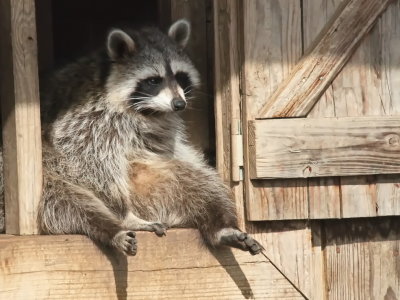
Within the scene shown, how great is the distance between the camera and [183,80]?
4789mm

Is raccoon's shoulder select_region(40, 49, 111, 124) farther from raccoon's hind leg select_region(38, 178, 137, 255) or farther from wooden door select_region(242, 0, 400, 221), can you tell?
wooden door select_region(242, 0, 400, 221)

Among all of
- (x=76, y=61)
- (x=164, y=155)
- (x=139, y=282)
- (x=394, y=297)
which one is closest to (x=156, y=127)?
(x=164, y=155)

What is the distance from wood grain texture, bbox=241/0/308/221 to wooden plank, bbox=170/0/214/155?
0.52 metres

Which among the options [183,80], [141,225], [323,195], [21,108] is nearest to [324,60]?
[323,195]

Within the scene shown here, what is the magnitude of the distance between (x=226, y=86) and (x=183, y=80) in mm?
317

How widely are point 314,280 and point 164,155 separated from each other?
0.93 meters

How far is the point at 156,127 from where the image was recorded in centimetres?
477

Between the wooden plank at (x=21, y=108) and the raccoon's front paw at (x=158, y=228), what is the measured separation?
1.65ft

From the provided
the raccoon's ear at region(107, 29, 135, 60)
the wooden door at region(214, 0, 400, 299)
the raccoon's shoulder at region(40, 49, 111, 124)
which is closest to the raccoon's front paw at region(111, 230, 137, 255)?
the wooden door at region(214, 0, 400, 299)

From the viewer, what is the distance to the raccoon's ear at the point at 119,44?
466 cm

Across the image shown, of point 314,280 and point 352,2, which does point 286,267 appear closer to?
point 314,280

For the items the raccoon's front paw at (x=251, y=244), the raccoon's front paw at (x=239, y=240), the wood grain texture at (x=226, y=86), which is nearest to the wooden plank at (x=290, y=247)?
the wood grain texture at (x=226, y=86)

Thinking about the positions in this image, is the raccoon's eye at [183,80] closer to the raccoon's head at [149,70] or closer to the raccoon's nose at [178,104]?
the raccoon's head at [149,70]

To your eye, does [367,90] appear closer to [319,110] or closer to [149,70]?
[319,110]
